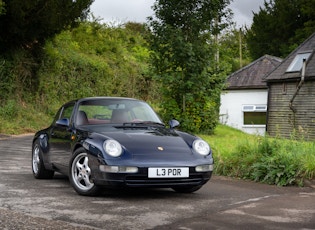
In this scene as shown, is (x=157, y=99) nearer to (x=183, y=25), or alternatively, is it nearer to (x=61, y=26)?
(x=61, y=26)

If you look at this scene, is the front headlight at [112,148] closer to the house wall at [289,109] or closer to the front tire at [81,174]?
the front tire at [81,174]

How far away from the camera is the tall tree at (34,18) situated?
18516 mm

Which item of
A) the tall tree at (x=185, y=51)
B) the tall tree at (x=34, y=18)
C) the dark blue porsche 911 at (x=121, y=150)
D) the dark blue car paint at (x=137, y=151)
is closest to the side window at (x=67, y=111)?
the dark blue porsche 911 at (x=121, y=150)

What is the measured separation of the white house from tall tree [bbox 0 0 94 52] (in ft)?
50.5

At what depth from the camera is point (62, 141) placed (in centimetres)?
727

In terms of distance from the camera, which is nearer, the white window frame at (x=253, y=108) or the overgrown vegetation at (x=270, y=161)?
the overgrown vegetation at (x=270, y=161)

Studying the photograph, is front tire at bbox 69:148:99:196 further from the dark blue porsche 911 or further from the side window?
the side window

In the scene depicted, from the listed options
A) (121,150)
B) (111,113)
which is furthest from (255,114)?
(121,150)

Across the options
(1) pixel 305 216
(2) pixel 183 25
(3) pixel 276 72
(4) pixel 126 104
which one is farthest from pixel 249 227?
(3) pixel 276 72

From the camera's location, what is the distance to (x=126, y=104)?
7.45m

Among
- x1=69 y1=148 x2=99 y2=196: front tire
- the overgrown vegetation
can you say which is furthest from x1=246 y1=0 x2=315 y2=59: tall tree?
x1=69 y1=148 x2=99 y2=196: front tire

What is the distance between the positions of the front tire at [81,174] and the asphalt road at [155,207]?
0.34 feet

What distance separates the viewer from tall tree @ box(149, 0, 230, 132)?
17.0 m

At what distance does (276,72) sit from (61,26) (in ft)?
44.1
